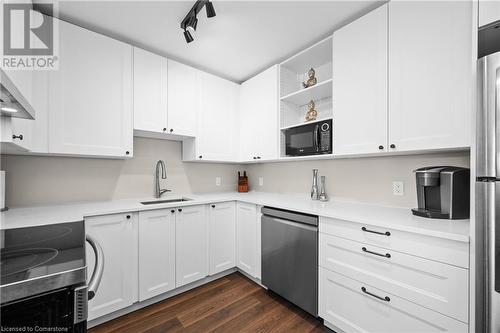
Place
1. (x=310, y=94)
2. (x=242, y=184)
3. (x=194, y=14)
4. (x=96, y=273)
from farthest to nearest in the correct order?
(x=242, y=184) < (x=310, y=94) < (x=194, y=14) < (x=96, y=273)

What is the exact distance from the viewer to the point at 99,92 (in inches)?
71.6

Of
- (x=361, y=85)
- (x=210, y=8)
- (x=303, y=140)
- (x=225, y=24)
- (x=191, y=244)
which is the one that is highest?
(x=225, y=24)

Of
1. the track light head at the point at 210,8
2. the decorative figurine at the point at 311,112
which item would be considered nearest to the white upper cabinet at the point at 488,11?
the decorative figurine at the point at 311,112

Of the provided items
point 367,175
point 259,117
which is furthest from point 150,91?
point 367,175

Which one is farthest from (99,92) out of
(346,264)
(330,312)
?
(330,312)

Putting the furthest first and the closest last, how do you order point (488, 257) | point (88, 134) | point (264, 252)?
point (264, 252), point (88, 134), point (488, 257)

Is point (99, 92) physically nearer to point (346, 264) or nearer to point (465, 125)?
point (346, 264)

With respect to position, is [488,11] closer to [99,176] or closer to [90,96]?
[90,96]

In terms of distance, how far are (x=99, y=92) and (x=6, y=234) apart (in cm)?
125

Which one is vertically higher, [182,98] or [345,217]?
[182,98]

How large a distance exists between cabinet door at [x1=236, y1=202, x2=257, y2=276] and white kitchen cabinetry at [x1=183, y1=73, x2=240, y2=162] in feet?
2.26

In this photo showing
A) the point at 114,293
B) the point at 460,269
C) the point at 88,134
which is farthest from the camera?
the point at 88,134

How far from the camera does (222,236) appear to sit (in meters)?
2.30

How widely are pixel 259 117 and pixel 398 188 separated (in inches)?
60.3
